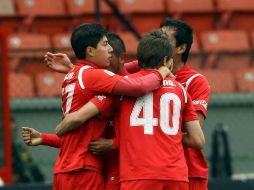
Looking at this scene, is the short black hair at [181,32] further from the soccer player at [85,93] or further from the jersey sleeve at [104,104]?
the jersey sleeve at [104,104]

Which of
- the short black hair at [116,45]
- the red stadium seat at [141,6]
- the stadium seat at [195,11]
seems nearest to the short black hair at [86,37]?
the short black hair at [116,45]

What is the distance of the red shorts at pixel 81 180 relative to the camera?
662 cm

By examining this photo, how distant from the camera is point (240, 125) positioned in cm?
1235

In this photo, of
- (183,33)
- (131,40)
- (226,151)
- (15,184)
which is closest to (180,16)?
(131,40)

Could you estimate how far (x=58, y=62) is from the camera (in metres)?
7.24

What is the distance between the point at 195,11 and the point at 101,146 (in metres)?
7.91

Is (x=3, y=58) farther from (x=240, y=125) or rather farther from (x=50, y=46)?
(x=240, y=125)

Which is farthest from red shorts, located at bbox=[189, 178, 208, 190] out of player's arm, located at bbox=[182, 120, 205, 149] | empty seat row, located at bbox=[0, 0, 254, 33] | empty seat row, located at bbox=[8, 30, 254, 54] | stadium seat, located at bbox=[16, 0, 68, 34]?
stadium seat, located at bbox=[16, 0, 68, 34]

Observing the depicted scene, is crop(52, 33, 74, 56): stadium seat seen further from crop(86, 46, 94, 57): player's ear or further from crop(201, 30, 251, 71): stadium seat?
crop(86, 46, 94, 57): player's ear

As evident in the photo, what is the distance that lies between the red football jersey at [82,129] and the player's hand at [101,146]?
0.03 meters

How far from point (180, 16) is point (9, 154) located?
4.42 metres

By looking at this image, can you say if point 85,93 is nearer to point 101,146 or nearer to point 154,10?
point 101,146

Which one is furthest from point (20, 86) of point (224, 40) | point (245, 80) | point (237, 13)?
point (237, 13)

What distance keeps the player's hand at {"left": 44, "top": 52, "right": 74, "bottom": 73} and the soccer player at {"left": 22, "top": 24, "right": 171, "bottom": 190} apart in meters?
0.42
